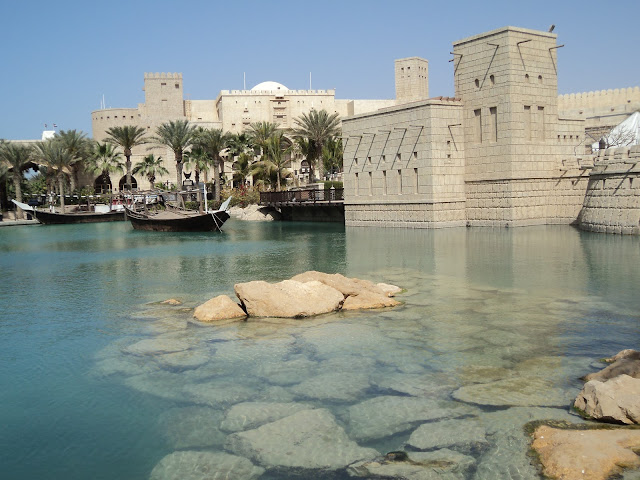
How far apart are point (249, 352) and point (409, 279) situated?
654 centimetres

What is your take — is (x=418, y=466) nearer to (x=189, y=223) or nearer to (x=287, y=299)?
(x=287, y=299)

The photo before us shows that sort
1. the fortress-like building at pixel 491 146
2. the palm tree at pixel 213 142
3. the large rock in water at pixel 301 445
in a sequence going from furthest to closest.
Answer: the palm tree at pixel 213 142
the fortress-like building at pixel 491 146
the large rock in water at pixel 301 445

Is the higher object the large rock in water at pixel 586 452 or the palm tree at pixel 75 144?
the palm tree at pixel 75 144

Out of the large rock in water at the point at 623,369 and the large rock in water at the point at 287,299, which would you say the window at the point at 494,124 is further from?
the large rock in water at the point at 623,369

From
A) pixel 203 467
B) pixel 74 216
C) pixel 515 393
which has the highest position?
pixel 74 216

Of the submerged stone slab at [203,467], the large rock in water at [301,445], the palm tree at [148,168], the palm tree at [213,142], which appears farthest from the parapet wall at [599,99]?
the submerged stone slab at [203,467]

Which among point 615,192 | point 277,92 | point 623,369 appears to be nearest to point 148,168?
point 277,92

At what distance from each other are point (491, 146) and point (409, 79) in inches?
1954

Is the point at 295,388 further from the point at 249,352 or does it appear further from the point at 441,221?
the point at 441,221

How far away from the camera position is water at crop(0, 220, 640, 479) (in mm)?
5605

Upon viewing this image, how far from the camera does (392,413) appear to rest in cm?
599

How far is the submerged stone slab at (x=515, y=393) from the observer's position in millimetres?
6066

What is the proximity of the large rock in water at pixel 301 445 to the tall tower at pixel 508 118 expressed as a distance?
21429mm

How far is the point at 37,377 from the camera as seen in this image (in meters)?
7.71
